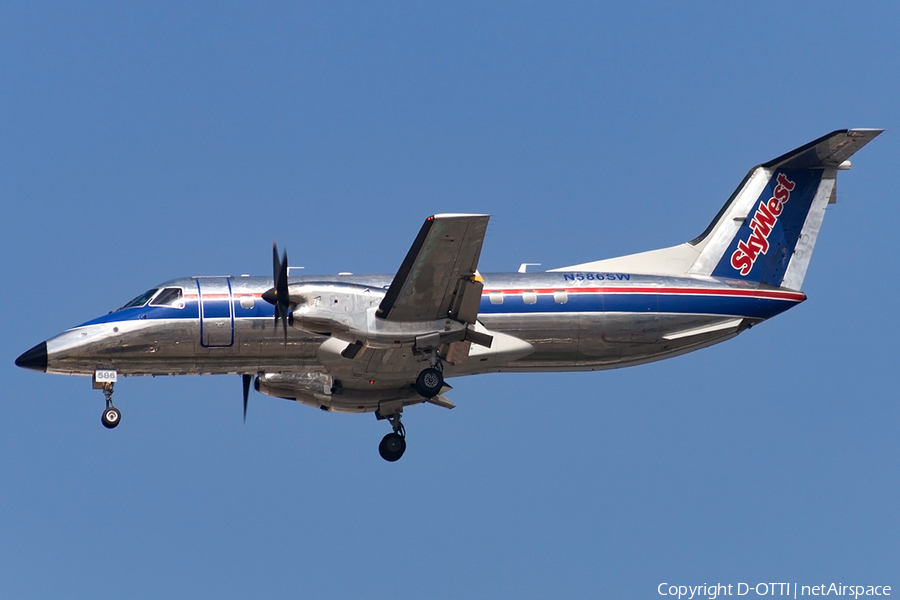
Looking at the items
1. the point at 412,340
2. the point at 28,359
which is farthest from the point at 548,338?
the point at 28,359

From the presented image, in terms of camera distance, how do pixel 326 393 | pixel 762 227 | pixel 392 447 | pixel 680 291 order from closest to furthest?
pixel 680 291 → pixel 326 393 → pixel 392 447 → pixel 762 227

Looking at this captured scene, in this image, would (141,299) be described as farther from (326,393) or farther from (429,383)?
(429,383)

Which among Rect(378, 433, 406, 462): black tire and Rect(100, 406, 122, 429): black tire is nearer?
Rect(100, 406, 122, 429): black tire

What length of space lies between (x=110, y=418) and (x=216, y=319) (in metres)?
3.14

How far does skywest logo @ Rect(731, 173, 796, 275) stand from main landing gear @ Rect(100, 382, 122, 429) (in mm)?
14555

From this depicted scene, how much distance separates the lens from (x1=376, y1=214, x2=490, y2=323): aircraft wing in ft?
67.9

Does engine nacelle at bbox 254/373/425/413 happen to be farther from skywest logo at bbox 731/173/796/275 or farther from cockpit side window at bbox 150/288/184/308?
skywest logo at bbox 731/173/796/275

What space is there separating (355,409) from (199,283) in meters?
4.80

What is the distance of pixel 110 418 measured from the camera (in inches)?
948

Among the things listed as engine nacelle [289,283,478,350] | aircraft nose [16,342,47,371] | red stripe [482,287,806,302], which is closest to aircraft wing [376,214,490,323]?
engine nacelle [289,283,478,350]

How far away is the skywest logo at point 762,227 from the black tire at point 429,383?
824 cm

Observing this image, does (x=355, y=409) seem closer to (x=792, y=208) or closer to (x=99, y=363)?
(x=99, y=363)

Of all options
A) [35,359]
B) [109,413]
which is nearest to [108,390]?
[109,413]

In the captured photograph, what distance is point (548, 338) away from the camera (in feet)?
80.4
